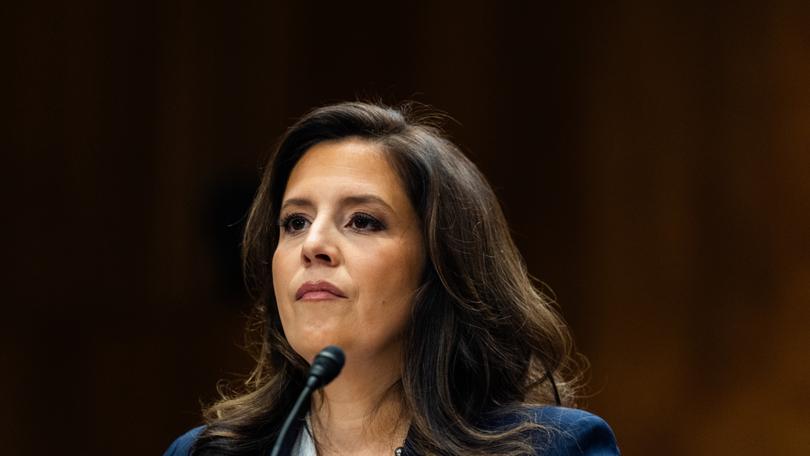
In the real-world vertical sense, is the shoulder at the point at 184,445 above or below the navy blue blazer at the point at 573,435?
below

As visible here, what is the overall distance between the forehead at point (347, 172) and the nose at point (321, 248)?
0.10 meters

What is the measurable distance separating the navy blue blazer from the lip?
0.31 meters

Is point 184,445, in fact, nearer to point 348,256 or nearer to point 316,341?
point 316,341

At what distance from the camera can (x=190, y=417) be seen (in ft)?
16.1

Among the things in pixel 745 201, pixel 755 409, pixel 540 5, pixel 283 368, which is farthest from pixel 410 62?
pixel 283 368

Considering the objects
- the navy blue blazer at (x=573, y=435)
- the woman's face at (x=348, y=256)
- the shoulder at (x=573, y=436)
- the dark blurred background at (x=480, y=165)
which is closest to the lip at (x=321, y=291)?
the woman's face at (x=348, y=256)

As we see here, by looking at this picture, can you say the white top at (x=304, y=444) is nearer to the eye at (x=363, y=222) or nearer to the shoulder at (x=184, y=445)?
the shoulder at (x=184, y=445)

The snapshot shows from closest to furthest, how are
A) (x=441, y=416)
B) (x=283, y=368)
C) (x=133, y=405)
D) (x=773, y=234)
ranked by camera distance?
1. (x=441, y=416)
2. (x=283, y=368)
3. (x=773, y=234)
4. (x=133, y=405)

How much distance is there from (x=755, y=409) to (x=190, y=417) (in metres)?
2.11

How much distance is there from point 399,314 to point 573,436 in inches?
15.9

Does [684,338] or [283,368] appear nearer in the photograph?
[283,368]

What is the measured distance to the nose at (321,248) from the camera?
2.38 meters

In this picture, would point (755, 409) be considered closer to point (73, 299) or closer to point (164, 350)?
point (164, 350)

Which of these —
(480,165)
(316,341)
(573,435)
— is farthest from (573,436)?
(480,165)
